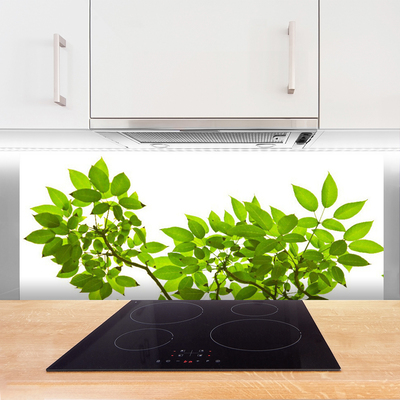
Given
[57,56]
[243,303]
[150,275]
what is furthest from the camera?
[150,275]

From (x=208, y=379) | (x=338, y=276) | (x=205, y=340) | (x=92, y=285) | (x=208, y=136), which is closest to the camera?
(x=208, y=379)

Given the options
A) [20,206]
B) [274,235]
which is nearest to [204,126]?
[274,235]

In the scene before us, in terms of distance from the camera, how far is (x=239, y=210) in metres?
1.27

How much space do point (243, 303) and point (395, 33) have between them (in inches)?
36.6

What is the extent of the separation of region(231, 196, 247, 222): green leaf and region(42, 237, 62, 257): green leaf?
68cm

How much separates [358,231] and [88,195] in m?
0.98

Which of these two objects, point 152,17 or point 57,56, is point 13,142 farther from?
point 152,17

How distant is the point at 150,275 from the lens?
1.31m

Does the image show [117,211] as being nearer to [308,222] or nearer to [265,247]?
[265,247]

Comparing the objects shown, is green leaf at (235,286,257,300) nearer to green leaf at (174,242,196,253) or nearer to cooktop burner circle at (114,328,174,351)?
green leaf at (174,242,196,253)

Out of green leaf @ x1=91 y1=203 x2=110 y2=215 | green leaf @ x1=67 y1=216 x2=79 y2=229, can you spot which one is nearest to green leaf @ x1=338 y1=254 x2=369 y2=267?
green leaf @ x1=91 y1=203 x2=110 y2=215

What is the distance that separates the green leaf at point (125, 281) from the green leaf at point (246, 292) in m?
0.41

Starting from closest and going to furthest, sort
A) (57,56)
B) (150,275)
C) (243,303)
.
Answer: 1. (57,56)
2. (243,303)
3. (150,275)

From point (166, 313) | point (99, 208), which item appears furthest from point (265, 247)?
point (99, 208)
